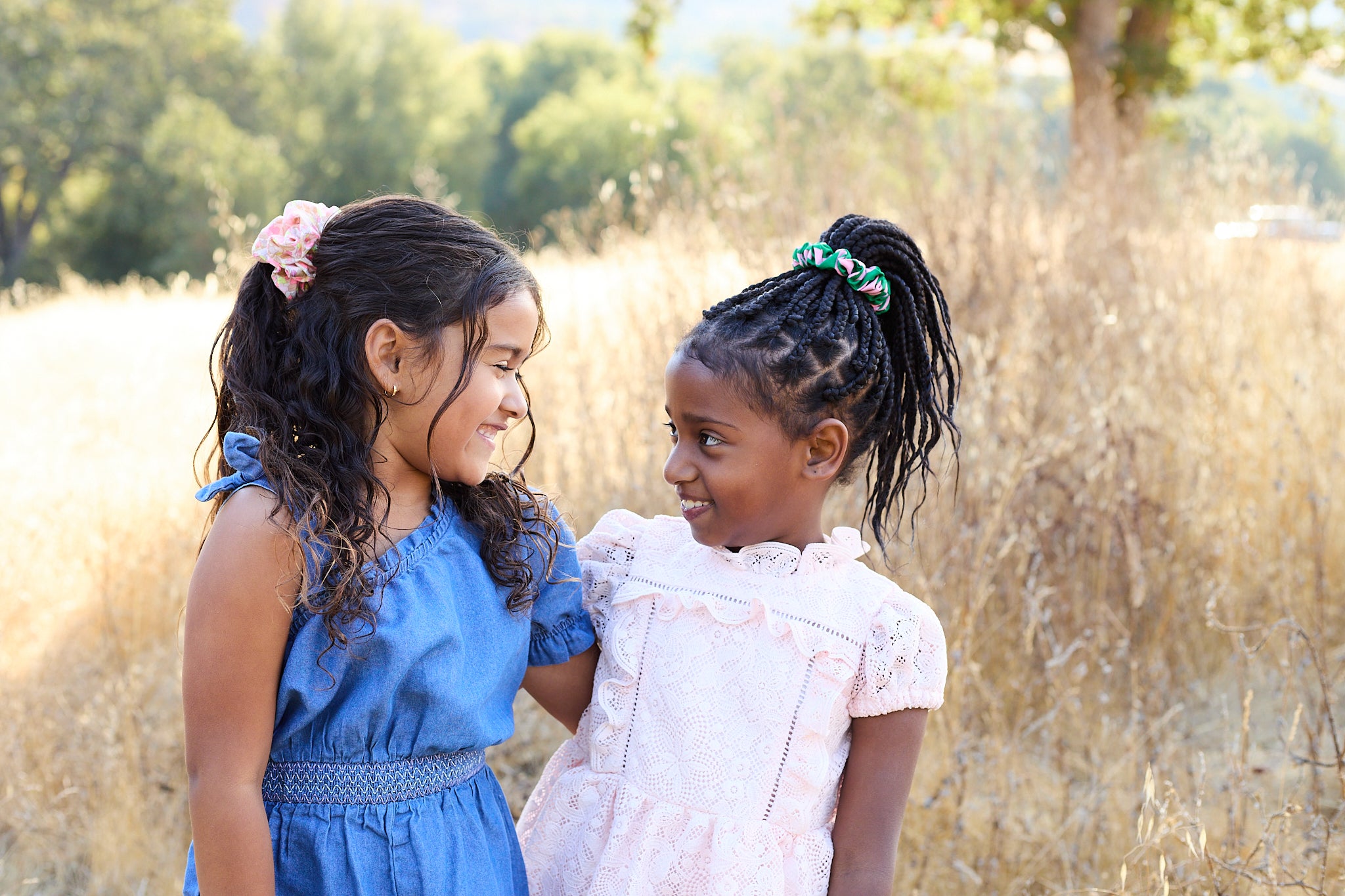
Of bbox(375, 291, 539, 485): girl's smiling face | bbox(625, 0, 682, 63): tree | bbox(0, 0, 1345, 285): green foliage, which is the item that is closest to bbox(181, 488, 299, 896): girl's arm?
bbox(375, 291, 539, 485): girl's smiling face

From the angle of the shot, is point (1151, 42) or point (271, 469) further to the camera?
point (1151, 42)

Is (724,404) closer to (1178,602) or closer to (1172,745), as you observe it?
(1172,745)

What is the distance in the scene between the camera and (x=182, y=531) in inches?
130

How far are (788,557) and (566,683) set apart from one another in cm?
38

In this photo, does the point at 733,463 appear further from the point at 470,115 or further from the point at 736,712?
the point at 470,115

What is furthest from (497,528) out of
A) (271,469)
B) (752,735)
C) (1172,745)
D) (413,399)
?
(1172,745)

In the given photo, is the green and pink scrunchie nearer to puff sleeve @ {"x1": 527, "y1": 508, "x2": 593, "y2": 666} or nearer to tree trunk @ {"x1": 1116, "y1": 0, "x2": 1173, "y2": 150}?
puff sleeve @ {"x1": 527, "y1": 508, "x2": 593, "y2": 666}

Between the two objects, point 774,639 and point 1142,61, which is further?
point 1142,61

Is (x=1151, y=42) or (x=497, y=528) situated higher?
(x=1151, y=42)

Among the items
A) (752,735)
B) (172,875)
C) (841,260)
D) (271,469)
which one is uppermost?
(841,260)

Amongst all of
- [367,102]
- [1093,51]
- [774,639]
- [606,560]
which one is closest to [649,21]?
[1093,51]

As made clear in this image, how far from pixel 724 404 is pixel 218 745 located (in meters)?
0.69

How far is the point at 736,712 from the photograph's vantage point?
139 centimetres

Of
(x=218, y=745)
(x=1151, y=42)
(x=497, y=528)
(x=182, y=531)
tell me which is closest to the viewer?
(x=218, y=745)
